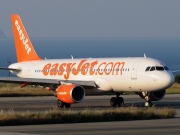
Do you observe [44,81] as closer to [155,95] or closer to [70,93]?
[70,93]

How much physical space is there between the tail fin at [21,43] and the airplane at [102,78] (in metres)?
2.74

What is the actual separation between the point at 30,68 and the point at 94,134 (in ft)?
92.1

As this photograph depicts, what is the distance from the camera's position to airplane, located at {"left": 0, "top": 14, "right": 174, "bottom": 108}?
4653 cm

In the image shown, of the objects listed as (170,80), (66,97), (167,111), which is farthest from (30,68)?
(167,111)

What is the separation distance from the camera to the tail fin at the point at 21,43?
57.5m

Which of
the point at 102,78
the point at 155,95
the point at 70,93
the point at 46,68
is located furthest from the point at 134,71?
the point at 46,68

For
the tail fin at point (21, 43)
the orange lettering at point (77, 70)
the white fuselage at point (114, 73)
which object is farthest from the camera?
the tail fin at point (21, 43)

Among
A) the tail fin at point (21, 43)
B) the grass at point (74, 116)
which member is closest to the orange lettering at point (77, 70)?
the tail fin at point (21, 43)

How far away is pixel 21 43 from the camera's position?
192 ft

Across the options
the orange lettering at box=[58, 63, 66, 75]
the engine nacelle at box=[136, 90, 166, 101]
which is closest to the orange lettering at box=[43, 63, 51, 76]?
the orange lettering at box=[58, 63, 66, 75]

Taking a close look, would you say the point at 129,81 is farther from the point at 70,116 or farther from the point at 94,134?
the point at 94,134

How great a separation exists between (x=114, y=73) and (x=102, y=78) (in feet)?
3.38

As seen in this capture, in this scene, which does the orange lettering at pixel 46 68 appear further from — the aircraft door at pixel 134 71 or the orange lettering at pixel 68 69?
the aircraft door at pixel 134 71

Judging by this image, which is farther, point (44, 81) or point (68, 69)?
point (68, 69)
